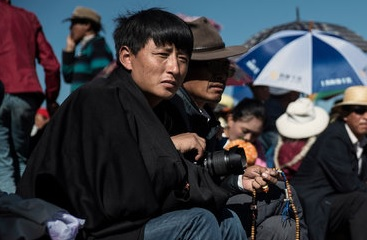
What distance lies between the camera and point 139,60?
3129 millimetres

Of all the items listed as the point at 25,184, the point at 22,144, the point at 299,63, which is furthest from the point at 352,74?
the point at 25,184

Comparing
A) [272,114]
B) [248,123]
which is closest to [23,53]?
[248,123]

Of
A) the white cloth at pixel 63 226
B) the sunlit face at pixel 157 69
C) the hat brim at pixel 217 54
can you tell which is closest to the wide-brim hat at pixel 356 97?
the hat brim at pixel 217 54

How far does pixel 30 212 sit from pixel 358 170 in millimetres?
3748

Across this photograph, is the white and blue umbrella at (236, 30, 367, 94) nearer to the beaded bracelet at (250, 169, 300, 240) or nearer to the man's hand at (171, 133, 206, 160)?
the beaded bracelet at (250, 169, 300, 240)

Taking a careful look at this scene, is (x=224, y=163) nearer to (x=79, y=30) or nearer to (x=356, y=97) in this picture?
(x=356, y=97)

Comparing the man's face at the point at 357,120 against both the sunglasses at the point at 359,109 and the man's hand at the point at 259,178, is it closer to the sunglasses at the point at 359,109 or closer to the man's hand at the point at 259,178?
the sunglasses at the point at 359,109

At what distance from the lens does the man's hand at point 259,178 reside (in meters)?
3.50

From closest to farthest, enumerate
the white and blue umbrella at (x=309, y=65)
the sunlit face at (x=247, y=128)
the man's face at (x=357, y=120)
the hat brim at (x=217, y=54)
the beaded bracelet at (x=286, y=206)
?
the beaded bracelet at (x=286, y=206), the hat brim at (x=217, y=54), the man's face at (x=357, y=120), the sunlit face at (x=247, y=128), the white and blue umbrella at (x=309, y=65)

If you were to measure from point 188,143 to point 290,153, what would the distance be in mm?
3213

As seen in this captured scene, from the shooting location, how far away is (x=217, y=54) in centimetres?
391

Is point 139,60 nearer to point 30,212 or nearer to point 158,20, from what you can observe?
point 158,20

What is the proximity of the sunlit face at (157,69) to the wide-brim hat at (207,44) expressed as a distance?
0.75 meters

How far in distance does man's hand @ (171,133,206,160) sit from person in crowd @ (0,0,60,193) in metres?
2.56
